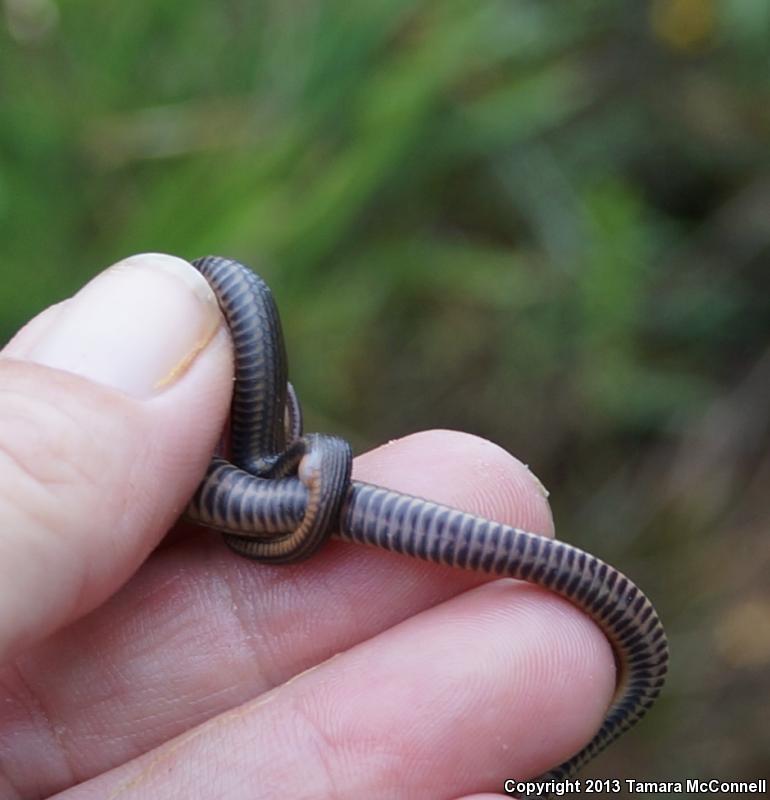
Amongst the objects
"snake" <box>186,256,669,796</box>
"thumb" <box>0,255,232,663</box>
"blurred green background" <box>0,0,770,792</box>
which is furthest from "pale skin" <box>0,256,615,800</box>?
"blurred green background" <box>0,0,770,792</box>

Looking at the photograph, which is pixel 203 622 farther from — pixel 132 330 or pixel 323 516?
pixel 132 330

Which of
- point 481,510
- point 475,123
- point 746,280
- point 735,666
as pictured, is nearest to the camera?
point 481,510

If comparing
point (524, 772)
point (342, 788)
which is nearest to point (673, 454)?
point (524, 772)

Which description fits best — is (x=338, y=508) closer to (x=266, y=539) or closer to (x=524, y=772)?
(x=266, y=539)

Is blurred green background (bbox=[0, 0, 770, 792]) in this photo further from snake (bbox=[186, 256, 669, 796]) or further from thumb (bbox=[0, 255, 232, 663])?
Answer: thumb (bbox=[0, 255, 232, 663])

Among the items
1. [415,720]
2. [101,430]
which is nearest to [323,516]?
[415,720]

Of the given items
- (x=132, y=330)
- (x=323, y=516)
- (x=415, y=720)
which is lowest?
(x=415, y=720)
